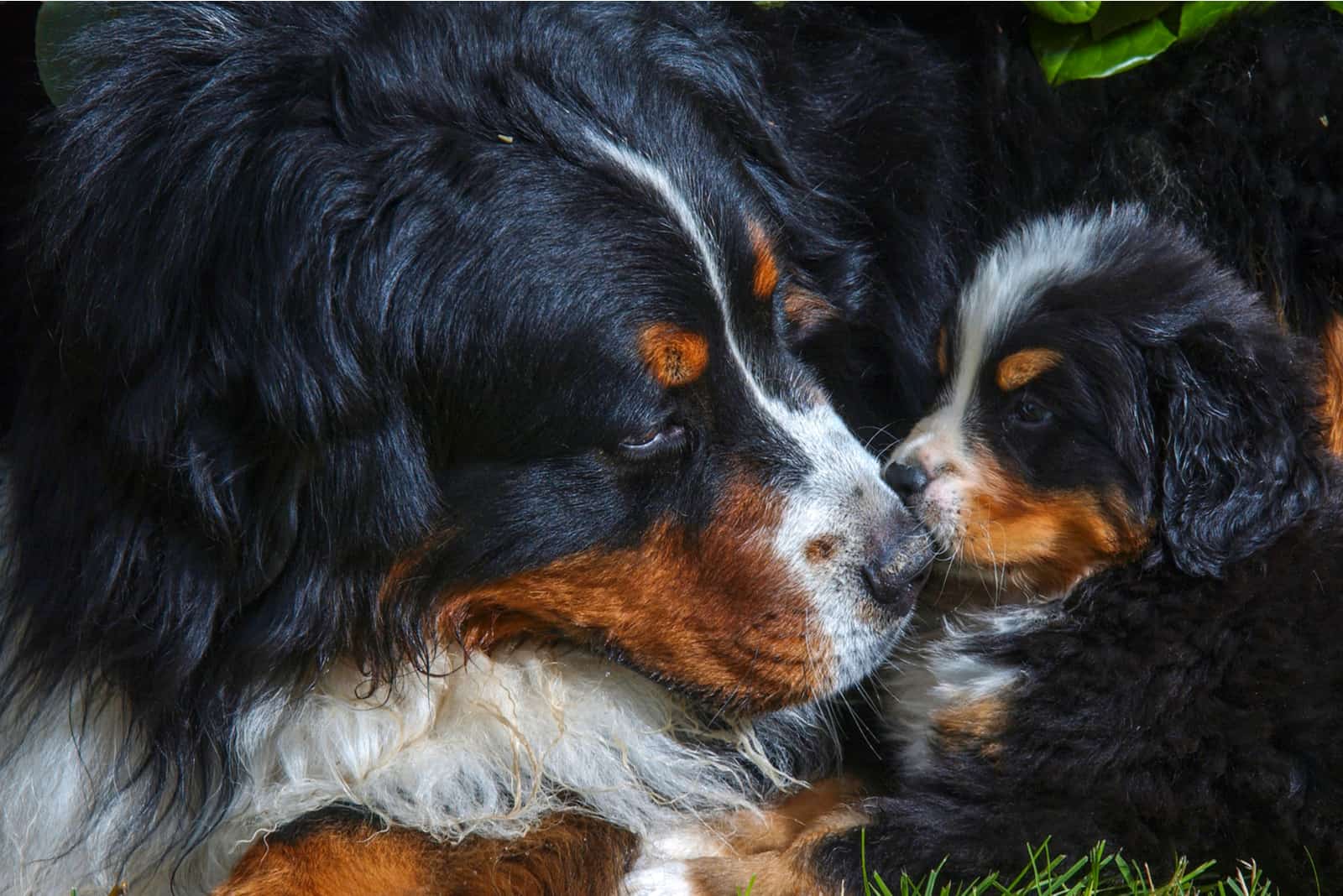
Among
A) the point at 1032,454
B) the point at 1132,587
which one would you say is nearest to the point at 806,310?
the point at 1032,454

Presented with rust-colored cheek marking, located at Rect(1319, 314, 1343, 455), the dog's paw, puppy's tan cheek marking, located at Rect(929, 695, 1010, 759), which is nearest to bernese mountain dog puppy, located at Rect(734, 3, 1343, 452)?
rust-colored cheek marking, located at Rect(1319, 314, 1343, 455)

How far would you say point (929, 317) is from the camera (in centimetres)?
342

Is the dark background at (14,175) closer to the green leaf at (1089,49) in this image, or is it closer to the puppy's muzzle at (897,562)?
the puppy's muzzle at (897,562)

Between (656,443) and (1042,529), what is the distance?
815 mm

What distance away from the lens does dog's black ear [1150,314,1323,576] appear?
2736 mm

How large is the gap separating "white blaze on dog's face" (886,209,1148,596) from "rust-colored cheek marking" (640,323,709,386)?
594mm

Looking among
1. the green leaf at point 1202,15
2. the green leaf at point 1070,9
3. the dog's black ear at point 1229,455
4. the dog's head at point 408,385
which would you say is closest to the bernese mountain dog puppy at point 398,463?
the dog's head at point 408,385

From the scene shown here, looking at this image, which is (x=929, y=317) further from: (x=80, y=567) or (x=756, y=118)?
(x=80, y=567)

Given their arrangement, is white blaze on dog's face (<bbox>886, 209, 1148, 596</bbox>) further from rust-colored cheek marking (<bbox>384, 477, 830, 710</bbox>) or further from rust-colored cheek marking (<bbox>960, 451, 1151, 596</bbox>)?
rust-colored cheek marking (<bbox>384, 477, 830, 710</bbox>)

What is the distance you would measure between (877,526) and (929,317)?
82cm

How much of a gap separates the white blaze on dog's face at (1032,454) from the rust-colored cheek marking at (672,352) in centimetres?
59

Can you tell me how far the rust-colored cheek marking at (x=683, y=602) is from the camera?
8.64ft

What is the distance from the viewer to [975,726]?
2834 mm

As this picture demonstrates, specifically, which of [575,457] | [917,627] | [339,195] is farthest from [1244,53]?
[339,195]
